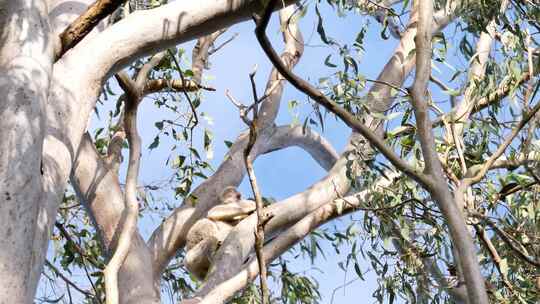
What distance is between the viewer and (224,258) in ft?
15.1

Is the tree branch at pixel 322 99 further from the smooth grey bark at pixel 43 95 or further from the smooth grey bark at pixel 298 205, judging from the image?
the smooth grey bark at pixel 298 205

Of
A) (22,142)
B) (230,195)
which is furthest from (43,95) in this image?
(230,195)

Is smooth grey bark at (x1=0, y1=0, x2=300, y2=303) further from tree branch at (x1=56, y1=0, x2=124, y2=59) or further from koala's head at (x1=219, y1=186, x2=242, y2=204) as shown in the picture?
koala's head at (x1=219, y1=186, x2=242, y2=204)

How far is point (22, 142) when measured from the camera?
3.15 m

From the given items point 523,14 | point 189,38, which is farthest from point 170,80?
point 523,14

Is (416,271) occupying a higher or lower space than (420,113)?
higher

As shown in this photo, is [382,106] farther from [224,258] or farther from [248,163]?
[248,163]

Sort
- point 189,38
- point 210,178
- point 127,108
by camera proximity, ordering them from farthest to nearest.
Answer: point 210,178, point 127,108, point 189,38

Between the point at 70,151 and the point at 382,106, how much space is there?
7.42 ft

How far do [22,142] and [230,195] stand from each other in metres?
2.35

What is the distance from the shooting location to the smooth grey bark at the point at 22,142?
3.01m

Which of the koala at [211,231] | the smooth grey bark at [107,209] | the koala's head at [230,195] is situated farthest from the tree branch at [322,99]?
the koala's head at [230,195]

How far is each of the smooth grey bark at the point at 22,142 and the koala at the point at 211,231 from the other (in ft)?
6.00

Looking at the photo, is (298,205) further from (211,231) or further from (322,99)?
(322,99)
